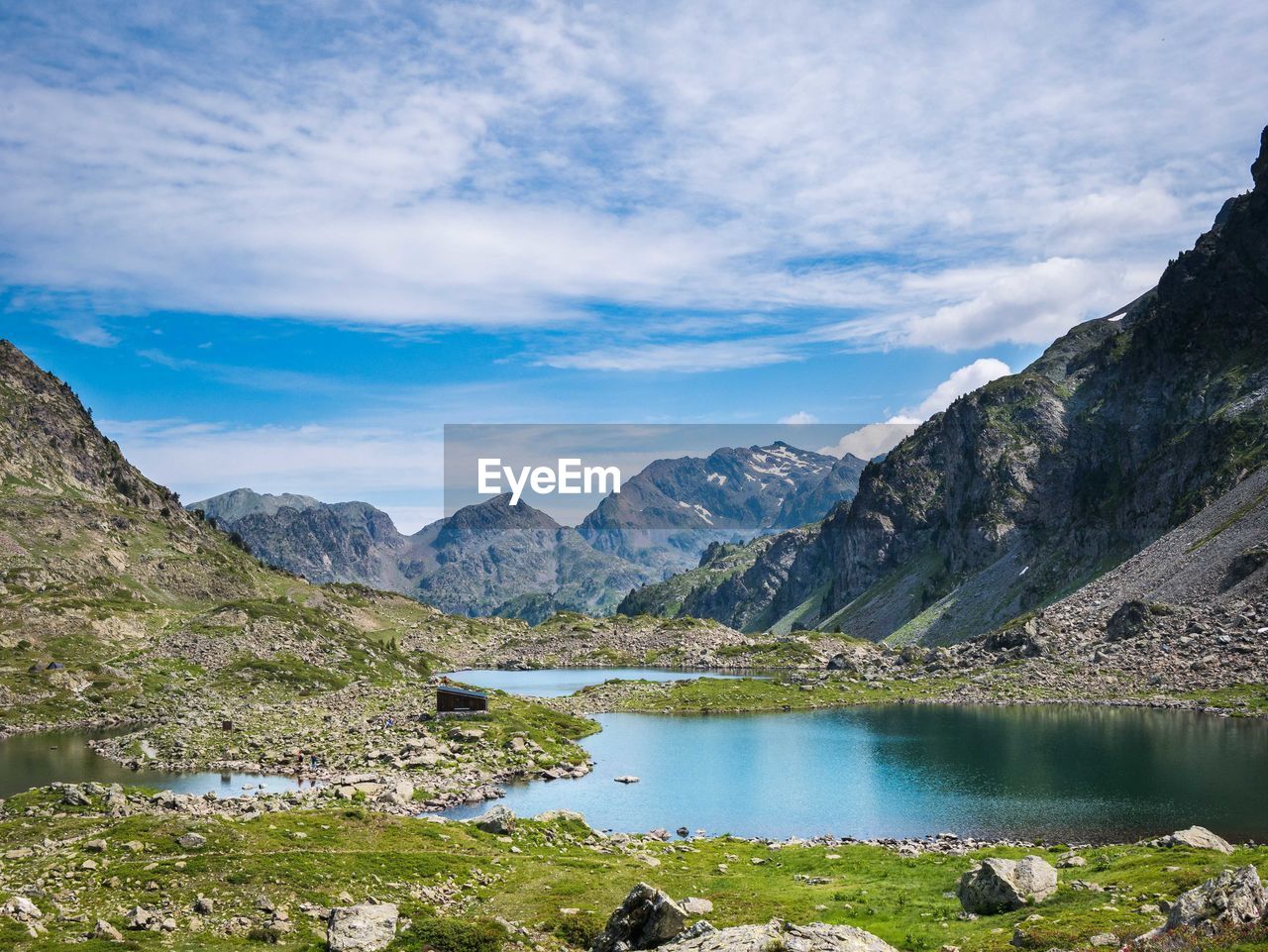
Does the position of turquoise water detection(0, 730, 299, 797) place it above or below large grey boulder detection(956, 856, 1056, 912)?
below

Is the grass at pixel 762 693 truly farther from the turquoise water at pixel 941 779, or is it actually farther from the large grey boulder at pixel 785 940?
the large grey boulder at pixel 785 940

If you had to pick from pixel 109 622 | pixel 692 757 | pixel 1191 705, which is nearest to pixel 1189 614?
pixel 1191 705

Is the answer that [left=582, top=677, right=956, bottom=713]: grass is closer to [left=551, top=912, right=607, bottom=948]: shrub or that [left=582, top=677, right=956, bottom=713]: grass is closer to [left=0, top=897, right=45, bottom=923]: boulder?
[left=551, top=912, right=607, bottom=948]: shrub

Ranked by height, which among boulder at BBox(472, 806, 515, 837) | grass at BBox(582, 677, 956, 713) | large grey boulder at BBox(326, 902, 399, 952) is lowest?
grass at BBox(582, 677, 956, 713)

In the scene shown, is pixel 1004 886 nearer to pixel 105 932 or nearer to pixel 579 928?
pixel 579 928

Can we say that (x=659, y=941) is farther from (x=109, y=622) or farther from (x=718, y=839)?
(x=109, y=622)

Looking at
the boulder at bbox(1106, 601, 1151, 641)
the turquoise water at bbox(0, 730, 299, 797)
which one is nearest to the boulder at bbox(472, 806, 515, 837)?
the turquoise water at bbox(0, 730, 299, 797)
